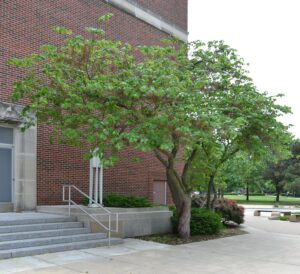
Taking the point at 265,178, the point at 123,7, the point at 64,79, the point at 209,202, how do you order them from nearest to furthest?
the point at 64,79
the point at 209,202
the point at 123,7
the point at 265,178

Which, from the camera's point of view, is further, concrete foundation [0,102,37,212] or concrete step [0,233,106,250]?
concrete foundation [0,102,37,212]

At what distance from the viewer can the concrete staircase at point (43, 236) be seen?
998 centimetres

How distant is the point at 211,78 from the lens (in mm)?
13766

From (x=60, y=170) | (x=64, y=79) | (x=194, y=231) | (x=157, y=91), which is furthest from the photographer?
(x=60, y=170)

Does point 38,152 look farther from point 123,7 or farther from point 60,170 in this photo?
point 123,7

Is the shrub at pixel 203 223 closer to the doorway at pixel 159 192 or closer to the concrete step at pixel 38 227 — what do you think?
the concrete step at pixel 38 227

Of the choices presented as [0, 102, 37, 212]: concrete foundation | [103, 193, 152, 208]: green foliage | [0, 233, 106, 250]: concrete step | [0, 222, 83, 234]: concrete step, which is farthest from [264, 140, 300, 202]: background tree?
→ [0, 233, 106, 250]: concrete step

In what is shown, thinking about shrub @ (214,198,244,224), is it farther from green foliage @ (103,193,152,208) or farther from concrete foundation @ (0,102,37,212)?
concrete foundation @ (0,102,37,212)

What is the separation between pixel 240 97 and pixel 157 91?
4000 millimetres

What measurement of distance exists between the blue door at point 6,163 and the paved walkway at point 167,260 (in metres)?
4.72

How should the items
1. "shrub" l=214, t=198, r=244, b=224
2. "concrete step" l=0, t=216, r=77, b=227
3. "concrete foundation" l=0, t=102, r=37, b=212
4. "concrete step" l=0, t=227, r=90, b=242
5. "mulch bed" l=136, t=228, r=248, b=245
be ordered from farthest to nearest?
"shrub" l=214, t=198, r=244, b=224, "concrete foundation" l=0, t=102, r=37, b=212, "mulch bed" l=136, t=228, r=248, b=245, "concrete step" l=0, t=216, r=77, b=227, "concrete step" l=0, t=227, r=90, b=242

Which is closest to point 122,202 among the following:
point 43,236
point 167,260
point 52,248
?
point 43,236

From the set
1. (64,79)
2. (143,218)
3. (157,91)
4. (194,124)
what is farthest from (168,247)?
(64,79)

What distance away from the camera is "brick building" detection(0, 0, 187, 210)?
1442cm
